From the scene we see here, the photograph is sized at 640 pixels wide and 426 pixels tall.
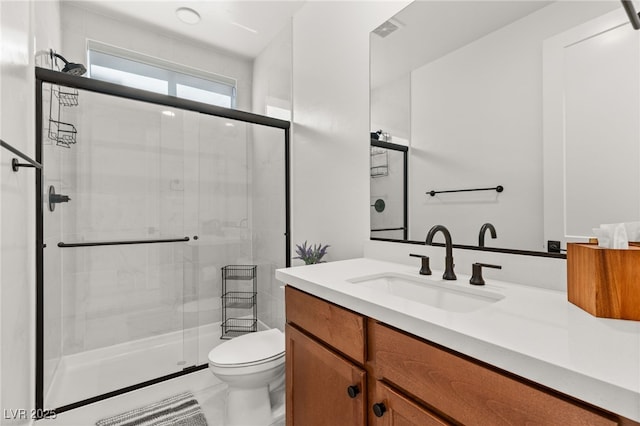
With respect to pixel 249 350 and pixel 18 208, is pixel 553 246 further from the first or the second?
pixel 18 208

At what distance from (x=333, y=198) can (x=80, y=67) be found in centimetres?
164

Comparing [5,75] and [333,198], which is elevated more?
[5,75]

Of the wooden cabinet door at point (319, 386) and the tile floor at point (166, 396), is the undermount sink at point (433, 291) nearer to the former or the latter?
the wooden cabinet door at point (319, 386)

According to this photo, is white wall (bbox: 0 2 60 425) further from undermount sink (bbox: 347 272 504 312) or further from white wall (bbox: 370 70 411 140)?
white wall (bbox: 370 70 411 140)

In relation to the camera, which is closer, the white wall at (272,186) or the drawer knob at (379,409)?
the drawer knob at (379,409)

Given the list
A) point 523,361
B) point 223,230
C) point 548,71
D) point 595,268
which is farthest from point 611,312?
point 223,230

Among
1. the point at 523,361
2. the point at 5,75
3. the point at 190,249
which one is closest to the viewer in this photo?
the point at 523,361

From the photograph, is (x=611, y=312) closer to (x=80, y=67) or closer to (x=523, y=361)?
(x=523, y=361)

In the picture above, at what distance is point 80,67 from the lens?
168 centimetres

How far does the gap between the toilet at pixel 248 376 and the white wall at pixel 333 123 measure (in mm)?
673

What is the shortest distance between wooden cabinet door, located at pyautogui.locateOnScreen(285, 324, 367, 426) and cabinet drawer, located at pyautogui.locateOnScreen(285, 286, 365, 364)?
0.11ft

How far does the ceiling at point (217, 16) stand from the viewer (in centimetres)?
215

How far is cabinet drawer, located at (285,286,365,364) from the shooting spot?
0.86 m

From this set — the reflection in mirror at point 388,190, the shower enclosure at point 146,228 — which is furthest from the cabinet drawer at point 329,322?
the shower enclosure at point 146,228
